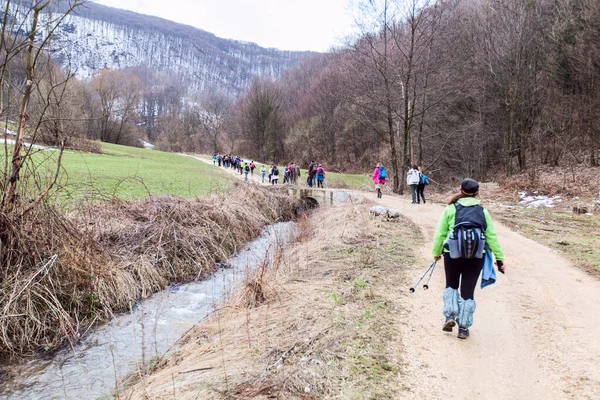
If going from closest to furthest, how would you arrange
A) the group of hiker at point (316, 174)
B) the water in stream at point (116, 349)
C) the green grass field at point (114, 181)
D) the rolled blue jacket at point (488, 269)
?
1. the rolled blue jacket at point (488, 269)
2. the water in stream at point (116, 349)
3. the green grass field at point (114, 181)
4. the group of hiker at point (316, 174)

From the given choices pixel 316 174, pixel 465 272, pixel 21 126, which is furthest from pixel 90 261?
pixel 316 174

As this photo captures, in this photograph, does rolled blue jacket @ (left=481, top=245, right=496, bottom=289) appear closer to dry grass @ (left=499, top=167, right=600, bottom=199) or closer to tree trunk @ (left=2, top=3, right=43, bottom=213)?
tree trunk @ (left=2, top=3, right=43, bottom=213)

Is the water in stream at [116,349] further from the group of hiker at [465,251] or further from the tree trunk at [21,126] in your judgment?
the group of hiker at [465,251]

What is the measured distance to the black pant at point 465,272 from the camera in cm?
440

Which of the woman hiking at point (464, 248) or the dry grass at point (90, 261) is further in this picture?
the dry grass at point (90, 261)

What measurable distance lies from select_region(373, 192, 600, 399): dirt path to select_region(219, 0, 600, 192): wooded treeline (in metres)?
16.8

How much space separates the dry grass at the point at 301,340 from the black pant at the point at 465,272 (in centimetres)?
99

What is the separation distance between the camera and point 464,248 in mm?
4234

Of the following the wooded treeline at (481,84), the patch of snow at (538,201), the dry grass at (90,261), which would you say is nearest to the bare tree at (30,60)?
the dry grass at (90,261)

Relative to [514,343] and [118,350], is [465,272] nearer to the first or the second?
[514,343]

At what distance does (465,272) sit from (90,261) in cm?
655

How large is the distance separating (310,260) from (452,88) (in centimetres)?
2210

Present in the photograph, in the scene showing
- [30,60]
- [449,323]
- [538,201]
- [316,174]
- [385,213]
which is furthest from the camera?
[316,174]

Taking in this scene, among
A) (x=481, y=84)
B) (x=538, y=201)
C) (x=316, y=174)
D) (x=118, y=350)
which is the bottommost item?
(x=118, y=350)
